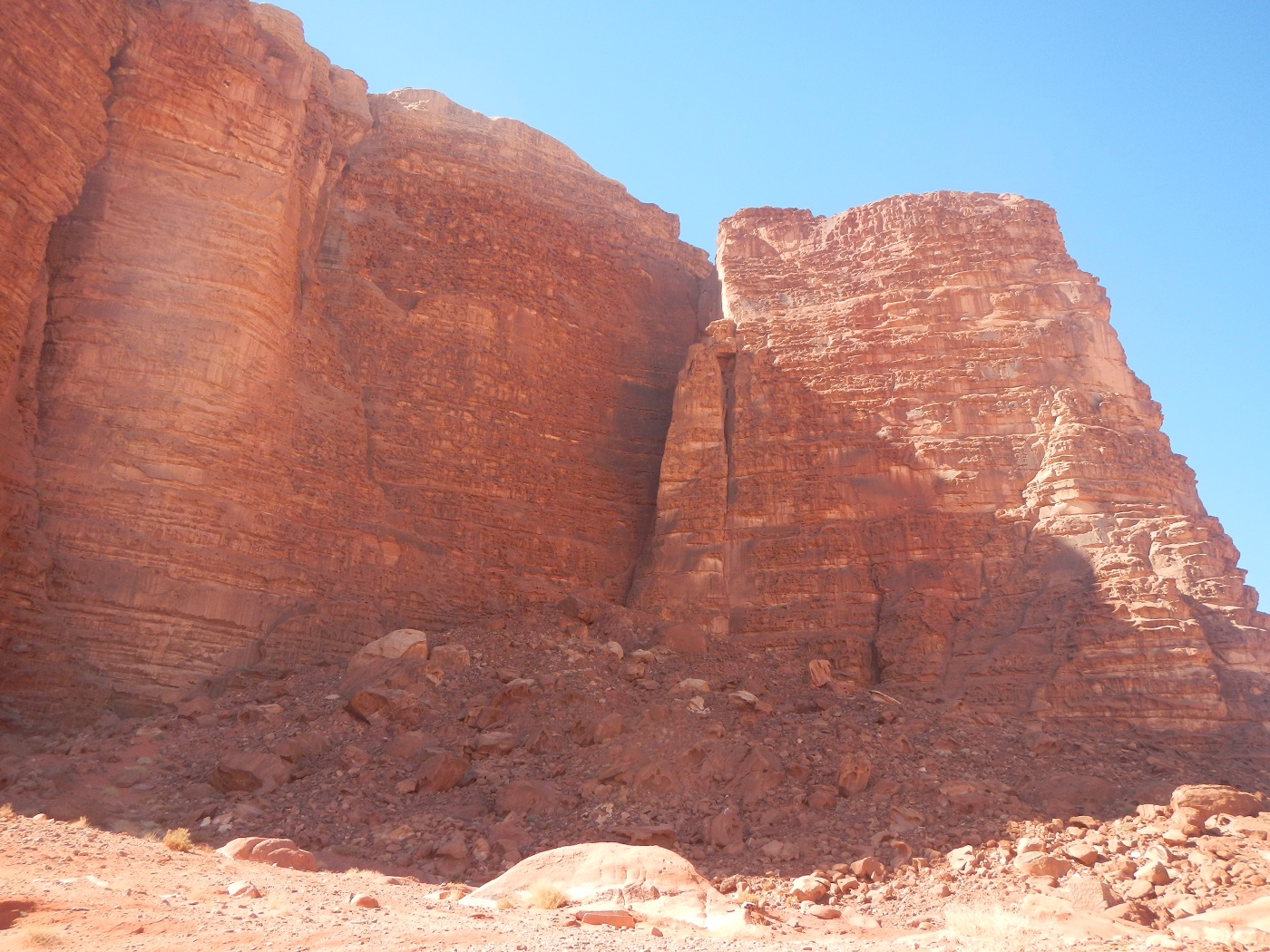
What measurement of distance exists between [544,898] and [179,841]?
416cm

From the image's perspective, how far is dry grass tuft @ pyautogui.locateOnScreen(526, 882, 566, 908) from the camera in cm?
950

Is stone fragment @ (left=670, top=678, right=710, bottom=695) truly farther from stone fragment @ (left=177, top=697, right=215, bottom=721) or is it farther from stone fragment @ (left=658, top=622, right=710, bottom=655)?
stone fragment @ (left=177, top=697, right=215, bottom=721)

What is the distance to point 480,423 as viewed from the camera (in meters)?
21.9

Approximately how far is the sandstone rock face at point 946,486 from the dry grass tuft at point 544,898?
30.8 feet

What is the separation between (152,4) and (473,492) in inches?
466

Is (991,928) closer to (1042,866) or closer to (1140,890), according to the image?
(1042,866)

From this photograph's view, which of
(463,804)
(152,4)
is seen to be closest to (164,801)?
(463,804)

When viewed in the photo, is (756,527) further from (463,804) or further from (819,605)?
(463,804)

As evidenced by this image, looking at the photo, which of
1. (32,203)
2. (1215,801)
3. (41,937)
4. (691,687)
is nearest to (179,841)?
(41,937)

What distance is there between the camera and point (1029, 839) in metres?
11.7

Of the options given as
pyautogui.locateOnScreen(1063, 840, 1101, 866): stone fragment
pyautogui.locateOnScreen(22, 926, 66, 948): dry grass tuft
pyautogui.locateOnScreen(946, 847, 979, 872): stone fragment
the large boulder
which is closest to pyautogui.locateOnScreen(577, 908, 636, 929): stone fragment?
the large boulder

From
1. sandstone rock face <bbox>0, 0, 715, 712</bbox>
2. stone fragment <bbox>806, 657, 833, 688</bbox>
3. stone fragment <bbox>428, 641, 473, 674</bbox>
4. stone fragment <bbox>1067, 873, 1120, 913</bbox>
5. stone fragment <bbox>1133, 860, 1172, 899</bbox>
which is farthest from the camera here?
stone fragment <bbox>806, 657, 833, 688</bbox>

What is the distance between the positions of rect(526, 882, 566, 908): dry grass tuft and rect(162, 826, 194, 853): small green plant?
3.89 m

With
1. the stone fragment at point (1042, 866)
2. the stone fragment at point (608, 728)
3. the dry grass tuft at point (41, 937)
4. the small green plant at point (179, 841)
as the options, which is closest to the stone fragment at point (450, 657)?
the stone fragment at point (608, 728)
